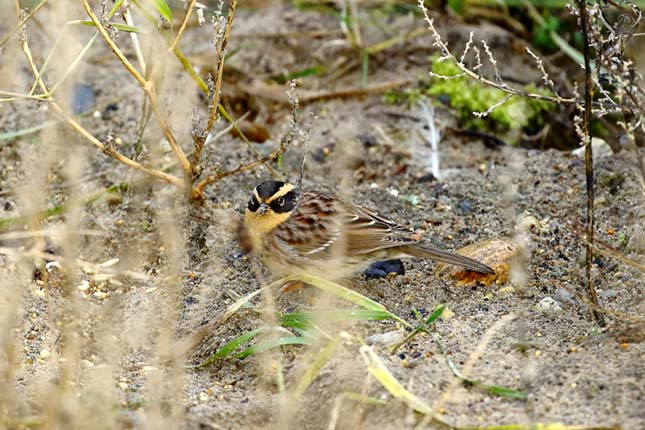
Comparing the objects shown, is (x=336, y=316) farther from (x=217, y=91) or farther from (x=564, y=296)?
(x=217, y=91)

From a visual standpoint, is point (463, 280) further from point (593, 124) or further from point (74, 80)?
point (74, 80)

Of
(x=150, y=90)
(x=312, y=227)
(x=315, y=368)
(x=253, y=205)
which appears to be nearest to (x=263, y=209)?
(x=253, y=205)

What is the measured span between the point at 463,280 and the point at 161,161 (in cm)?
196

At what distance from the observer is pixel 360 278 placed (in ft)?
16.6

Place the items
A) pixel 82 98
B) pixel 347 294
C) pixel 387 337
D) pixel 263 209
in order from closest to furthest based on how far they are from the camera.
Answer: pixel 387 337 < pixel 347 294 < pixel 263 209 < pixel 82 98

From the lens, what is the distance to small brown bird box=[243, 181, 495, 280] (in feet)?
16.4

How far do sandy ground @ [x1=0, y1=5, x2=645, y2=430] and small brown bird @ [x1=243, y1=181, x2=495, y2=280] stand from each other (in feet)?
0.40

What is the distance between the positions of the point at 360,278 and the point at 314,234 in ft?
1.07

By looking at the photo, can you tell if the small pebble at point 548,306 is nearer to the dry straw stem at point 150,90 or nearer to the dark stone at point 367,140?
the dry straw stem at point 150,90

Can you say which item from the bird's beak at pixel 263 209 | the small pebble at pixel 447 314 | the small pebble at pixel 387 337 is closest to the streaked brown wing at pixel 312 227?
the bird's beak at pixel 263 209

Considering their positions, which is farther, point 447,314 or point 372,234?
point 372,234

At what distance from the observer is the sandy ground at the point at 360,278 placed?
368 centimetres

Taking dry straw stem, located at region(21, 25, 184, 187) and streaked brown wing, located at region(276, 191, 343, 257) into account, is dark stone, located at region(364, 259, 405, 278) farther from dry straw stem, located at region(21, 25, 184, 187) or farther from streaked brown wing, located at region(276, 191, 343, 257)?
dry straw stem, located at region(21, 25, 184, 187)

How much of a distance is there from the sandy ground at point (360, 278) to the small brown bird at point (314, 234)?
4.9 inches
